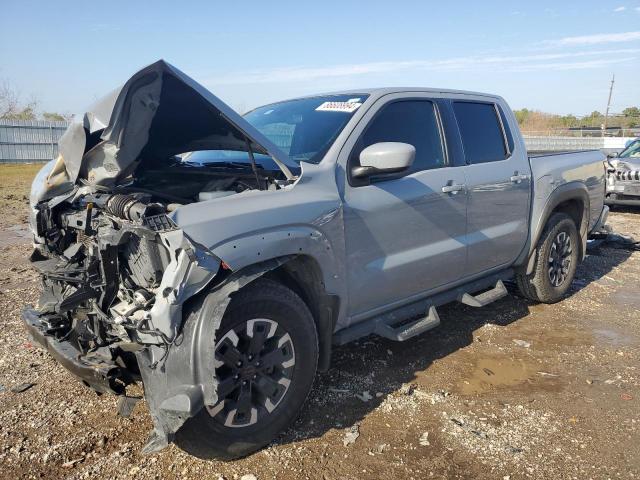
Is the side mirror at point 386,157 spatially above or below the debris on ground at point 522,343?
above

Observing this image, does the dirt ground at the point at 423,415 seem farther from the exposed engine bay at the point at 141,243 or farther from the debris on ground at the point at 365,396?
the exposed engine bay at the point at 141,243

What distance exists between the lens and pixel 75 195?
3465 millimetres

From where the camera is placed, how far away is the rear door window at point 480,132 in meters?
4.30

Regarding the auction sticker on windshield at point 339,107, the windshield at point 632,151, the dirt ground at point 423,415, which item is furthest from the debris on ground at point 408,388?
the windshield at point 632,151

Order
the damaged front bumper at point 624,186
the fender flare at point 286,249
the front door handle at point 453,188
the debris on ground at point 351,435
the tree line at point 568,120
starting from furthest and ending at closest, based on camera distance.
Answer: the tree line at point 568,120
the damaged front bumper at point 624,186
the front door handle at point 453,188
the debris on ground at point 351,435
the fender flare at point 286,249

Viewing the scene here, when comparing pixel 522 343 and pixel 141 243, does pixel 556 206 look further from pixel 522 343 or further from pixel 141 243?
pixel 141 243

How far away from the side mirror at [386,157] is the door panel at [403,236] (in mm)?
186

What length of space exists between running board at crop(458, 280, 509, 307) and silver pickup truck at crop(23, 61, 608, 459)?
0.02 m

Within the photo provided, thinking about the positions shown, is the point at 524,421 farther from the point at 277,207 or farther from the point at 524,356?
the point at 277,207

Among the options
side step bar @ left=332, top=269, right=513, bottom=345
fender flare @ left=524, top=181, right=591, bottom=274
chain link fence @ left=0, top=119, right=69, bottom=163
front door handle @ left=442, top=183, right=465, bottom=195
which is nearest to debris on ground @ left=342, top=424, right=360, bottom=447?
side step bar @ left=332, top=269, right=513, bottom=345

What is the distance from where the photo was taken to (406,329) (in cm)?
366

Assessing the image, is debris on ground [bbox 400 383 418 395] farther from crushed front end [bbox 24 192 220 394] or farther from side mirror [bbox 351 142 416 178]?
crushed front end [bbox 24 192 220 394]

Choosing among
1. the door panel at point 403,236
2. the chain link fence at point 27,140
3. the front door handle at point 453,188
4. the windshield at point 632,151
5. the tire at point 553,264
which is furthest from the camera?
the chain link fence at point 27,140

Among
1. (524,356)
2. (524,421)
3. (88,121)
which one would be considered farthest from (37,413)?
(524,356)
